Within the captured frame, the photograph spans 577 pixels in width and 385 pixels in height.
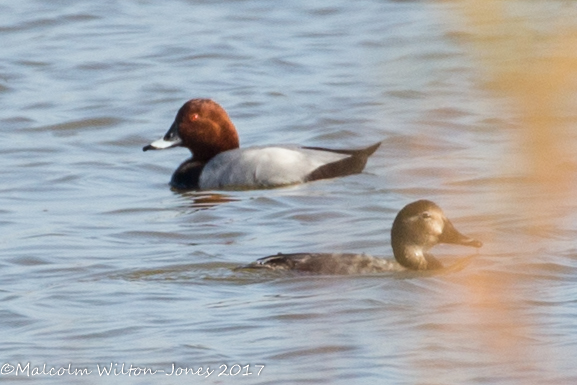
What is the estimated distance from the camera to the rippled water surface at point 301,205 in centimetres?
145

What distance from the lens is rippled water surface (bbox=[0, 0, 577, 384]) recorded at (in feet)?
4.76

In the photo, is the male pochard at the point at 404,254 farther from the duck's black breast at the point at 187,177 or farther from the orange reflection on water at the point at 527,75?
the orange reflection on water at the point at 527,75

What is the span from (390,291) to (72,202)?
3914mm

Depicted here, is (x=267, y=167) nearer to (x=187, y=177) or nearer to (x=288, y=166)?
(x=288, y=166)

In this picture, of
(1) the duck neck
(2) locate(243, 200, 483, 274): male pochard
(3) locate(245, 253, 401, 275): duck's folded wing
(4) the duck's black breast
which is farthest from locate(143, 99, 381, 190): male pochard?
(3) locate(245, 253, 401, 275): duck's folded wing

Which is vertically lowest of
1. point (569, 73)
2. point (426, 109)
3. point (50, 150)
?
point (50, 150)

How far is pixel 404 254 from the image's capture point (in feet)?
22.0

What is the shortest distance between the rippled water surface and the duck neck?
21 centimetres

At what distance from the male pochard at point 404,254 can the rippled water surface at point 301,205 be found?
0.11 meters

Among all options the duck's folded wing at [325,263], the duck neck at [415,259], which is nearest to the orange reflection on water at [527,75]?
the duck's folded wing at [325,263]

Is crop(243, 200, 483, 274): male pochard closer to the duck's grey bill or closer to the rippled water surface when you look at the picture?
the rippled water surface

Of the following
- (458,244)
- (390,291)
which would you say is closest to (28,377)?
(390,291)

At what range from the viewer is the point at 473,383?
4059 mm

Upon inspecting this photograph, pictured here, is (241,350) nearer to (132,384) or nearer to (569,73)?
(132,384)
